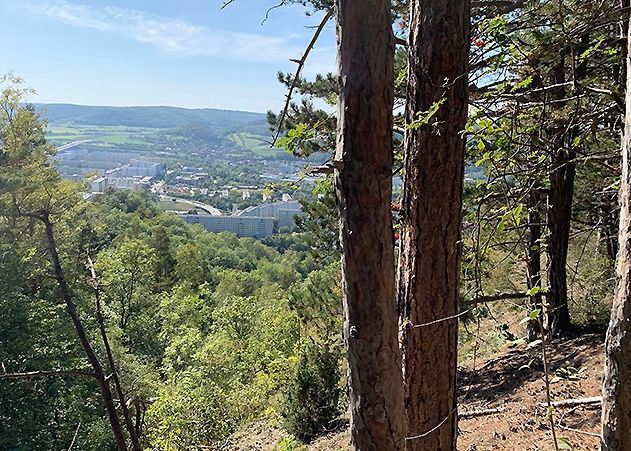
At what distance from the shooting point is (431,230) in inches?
81.8

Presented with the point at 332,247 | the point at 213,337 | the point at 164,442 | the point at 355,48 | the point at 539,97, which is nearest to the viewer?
the point at 355,48

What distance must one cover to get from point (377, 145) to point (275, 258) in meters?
52.0

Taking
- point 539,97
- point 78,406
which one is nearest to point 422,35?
point 539,97

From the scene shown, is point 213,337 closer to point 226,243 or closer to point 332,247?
point 332,247

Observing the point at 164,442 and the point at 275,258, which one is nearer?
the point at 164,442

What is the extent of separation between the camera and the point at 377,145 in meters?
1.51

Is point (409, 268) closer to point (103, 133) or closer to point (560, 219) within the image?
point (560, 219)

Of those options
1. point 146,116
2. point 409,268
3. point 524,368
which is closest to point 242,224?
point 524,368

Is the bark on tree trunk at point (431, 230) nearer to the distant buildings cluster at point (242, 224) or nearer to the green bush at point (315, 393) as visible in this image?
the green bush at point (315, 393)

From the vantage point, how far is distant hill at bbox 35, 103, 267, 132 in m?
110

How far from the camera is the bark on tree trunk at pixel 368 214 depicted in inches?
58.3

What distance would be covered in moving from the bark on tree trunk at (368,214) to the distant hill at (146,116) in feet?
340

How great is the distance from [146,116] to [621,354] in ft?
460

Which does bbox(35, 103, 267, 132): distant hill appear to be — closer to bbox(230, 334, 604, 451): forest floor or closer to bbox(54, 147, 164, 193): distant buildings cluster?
bbox(54, 147, 164, 193): distant buildings cluster
